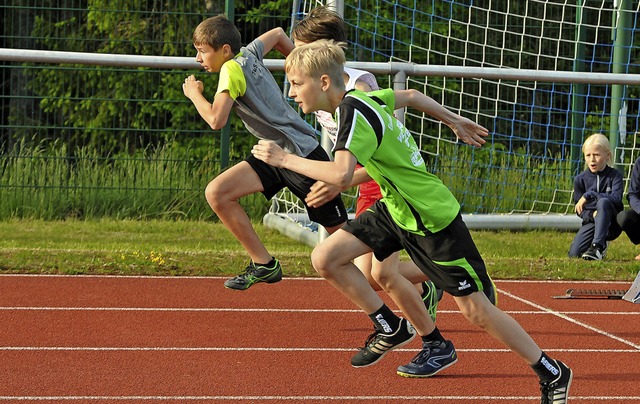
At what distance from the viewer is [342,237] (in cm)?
545

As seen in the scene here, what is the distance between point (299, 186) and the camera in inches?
270

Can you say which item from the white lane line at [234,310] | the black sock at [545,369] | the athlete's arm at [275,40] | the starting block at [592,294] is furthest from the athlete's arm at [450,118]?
the starting block at [592,294]

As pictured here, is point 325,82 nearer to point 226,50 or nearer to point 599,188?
point 226,50

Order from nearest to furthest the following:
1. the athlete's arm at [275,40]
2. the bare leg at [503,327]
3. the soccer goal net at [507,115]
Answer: the bare leg at [503,327]
the athlete's arm at [275,40]
the soccer goal net at [507,115]

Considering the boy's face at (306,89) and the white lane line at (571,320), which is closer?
the boy's face at (306,89)

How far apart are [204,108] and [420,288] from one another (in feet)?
5.11

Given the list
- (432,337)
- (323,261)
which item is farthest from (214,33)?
(432,337)

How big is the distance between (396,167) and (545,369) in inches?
41.5

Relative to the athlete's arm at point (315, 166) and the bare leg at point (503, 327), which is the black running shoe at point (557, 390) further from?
the athlete's arm at point (315, 166)

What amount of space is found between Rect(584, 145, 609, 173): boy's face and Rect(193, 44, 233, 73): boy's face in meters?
4.54

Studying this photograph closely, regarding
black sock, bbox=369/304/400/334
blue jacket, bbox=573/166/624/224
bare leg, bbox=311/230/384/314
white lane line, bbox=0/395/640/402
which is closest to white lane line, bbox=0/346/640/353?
black sock, bbox=369/304/400/334

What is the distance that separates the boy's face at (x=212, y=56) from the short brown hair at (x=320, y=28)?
484mm

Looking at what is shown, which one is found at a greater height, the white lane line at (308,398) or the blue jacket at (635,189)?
the blue jacket at (635,189)

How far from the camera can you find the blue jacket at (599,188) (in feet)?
33.9
